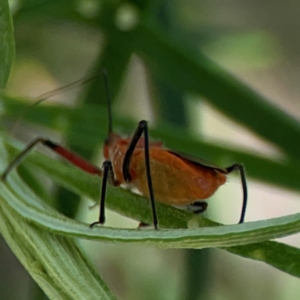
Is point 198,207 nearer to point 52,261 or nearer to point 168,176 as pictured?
point 168,176

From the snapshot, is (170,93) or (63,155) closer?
(63,155)

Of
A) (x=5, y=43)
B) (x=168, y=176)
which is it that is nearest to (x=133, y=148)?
(x=168, y=176)

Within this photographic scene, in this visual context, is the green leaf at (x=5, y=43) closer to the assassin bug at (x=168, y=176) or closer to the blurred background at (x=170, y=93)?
the assassin bug at (x=168, y=176)

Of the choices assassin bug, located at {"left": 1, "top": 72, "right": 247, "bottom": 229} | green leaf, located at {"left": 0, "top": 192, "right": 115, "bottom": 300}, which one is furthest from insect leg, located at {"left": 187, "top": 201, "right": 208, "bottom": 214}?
green leaf, located at {"left": 0, "top": 192, "right": 115, "bottom": 300}

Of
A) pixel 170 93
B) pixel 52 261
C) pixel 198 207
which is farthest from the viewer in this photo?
pixel 170 93

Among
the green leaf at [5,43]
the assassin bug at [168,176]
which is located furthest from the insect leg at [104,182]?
the green leaf at [5,43]

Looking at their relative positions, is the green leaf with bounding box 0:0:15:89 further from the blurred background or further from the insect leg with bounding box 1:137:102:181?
the blurred background

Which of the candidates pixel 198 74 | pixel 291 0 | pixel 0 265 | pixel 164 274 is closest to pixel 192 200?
pixel 198 74
